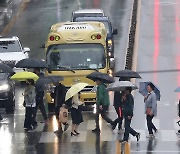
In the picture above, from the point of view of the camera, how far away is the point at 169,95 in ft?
91.0

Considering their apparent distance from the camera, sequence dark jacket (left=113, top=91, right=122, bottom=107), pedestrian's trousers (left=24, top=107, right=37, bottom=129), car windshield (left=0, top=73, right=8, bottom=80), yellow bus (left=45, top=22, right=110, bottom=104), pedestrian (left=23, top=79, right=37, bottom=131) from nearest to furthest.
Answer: dark jacket (left=113, top=91, right=122, bottom=107)
pedestrian (left=23, top=79, right=37, bottom=131)
pedestrian's trousers (left=24, top=107, right=37, bottom=129)
yellow bus (left=45, top=22, right=110, bottom=104)
car windshield (left=0, top=73, right=8, bottom=80)

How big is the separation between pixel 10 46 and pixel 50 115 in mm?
8739

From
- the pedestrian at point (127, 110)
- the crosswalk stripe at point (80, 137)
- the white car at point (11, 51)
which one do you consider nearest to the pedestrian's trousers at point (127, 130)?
the pedestrian at point (127, 110)

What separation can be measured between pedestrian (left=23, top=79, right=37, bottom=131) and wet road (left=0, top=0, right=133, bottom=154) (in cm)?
28

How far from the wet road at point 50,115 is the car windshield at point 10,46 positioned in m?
3.19

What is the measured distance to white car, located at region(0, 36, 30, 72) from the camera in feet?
105

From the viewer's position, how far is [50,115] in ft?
83.2

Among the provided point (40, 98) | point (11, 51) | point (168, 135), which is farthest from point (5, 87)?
point (11, 51)

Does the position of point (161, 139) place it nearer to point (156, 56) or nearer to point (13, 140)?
point (13, 140)

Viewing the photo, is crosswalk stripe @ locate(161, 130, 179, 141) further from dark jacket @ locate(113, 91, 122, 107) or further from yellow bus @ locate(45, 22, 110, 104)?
yellow bus @ locate(45, 22, 110, 104)

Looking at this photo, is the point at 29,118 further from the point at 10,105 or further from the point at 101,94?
the point at 10,105

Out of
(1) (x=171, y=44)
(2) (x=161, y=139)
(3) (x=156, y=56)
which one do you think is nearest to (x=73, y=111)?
(2) (x=161, y=139)

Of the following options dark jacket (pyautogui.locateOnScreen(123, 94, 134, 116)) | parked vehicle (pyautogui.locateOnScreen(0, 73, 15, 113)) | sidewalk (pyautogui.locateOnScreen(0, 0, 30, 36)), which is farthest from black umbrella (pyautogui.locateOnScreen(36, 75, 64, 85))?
sidewalk (pyautogui.locateOnScreen(0, 0, 30, 36))

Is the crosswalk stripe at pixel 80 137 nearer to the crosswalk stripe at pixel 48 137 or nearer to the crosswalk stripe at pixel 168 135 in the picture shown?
the crosswalk stripe at pixel 48 137
